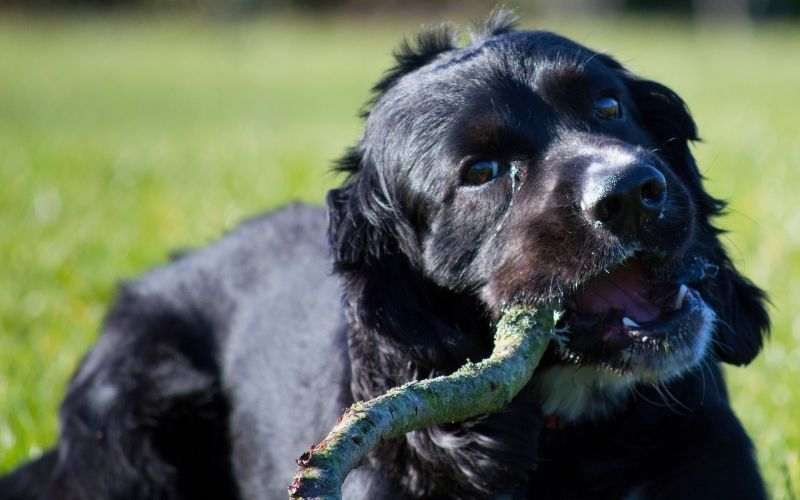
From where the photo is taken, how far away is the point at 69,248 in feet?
25.8

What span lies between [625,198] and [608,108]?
76 centimetres

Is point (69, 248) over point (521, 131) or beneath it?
beneath

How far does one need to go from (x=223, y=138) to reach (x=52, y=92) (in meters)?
11.2

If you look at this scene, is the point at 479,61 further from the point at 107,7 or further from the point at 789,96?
the point at 107,7

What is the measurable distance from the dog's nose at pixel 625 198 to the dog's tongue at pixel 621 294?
216 mm

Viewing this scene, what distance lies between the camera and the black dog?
10.9 feet

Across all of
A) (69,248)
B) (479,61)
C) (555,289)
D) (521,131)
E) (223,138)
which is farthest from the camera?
(223,138)

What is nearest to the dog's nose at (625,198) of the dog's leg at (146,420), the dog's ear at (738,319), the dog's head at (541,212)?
the dog's head at (541,212)

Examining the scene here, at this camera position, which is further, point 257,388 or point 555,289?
point 257,388

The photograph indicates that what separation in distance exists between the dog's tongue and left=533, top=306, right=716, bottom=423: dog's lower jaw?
0.18 meters

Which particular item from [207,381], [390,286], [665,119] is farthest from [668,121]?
[207,381]

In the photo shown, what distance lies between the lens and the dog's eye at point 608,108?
12.5 feet

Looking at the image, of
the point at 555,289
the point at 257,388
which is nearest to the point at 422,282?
the point at 555,289

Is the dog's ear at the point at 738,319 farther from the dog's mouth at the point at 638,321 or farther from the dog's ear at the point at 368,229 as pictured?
the dog's ear at the point at 368,229
